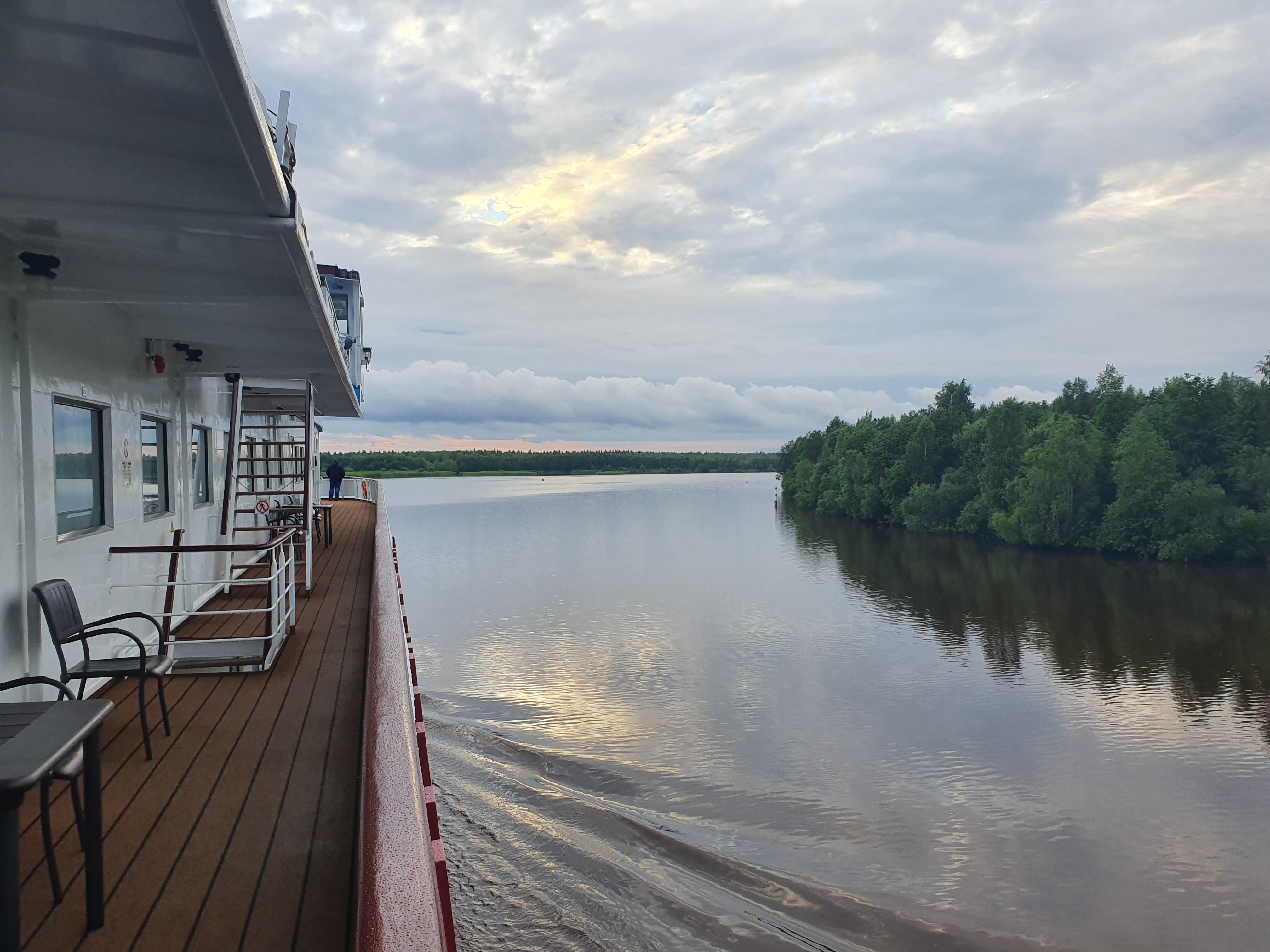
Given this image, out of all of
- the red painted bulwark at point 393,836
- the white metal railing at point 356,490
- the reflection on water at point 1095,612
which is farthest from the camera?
the white metal railing at point 356,490

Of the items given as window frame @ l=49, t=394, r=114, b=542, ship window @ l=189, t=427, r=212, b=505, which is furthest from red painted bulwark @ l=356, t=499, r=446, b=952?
ship window @ l=189, t=427, r=212, b=505

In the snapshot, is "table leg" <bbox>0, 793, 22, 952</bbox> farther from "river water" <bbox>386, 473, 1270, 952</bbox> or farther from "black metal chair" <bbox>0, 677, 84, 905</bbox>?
"river water" <bbox>386, 473, 1270, 952</bbox>

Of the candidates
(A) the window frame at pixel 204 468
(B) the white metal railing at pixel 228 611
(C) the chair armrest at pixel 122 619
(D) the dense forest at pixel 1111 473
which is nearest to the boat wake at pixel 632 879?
(B) the white metal railing at pixel 228 611

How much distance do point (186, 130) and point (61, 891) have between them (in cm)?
287

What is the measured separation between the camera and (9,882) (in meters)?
1.95

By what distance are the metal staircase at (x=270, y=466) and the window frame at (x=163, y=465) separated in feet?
1.78

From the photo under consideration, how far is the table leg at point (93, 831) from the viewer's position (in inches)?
101

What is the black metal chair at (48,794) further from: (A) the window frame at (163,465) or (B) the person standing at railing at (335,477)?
(B) the person standing at railing at (335,477)

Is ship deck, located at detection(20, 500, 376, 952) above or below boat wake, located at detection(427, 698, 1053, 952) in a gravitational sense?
above

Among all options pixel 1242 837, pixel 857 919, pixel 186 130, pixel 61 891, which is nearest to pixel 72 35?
pixel 186 130

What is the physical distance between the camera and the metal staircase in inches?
325

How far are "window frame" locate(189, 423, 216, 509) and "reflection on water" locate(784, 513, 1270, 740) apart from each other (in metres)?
18.5

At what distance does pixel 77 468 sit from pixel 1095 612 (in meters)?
30.6

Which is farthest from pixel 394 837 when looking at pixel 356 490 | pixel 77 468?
pixel 356 490
